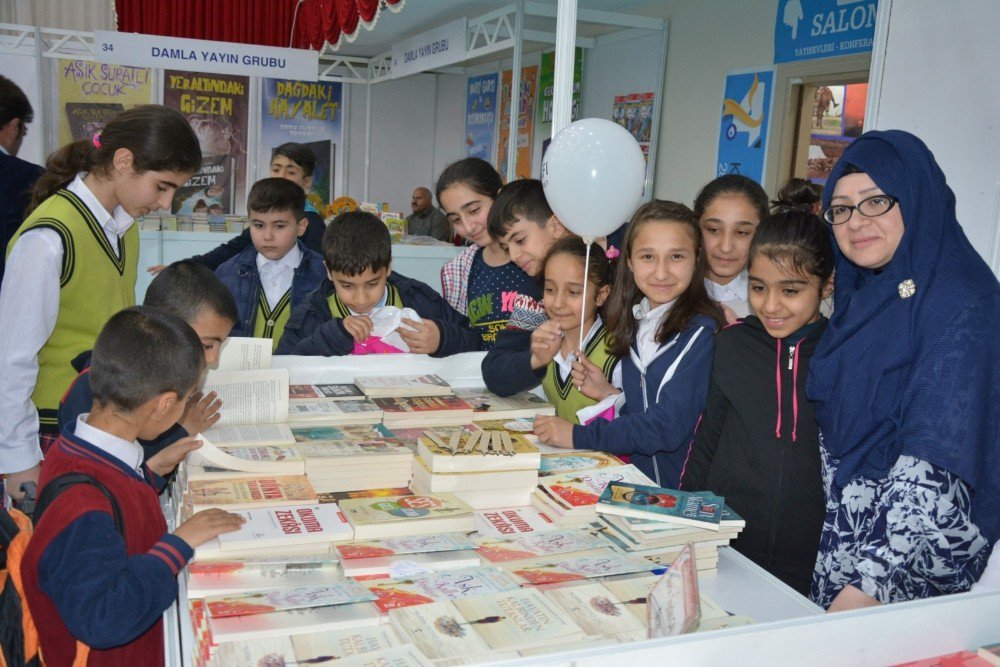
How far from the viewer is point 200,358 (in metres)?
1.57

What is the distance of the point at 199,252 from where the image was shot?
5.55 m

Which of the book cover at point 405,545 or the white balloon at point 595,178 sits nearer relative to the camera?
the book cover at point 405,545

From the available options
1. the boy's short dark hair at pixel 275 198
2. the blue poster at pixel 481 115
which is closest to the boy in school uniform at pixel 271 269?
the boy's short dark hair at pixel 275 198

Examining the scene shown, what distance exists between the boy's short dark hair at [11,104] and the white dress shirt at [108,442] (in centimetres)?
204

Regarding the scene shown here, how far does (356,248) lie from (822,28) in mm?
4664

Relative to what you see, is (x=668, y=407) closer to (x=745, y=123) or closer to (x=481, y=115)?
(x=745, y=123)

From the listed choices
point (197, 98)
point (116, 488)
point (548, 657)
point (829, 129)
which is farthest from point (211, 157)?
point (548, 657)

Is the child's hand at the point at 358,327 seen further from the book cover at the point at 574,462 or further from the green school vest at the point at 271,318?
the green school vest at the point at 271,318

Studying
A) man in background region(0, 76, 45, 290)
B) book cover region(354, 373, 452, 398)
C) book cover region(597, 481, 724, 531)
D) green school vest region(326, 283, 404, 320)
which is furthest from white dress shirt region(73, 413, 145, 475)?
man in background region(0, 76, 45, 290)

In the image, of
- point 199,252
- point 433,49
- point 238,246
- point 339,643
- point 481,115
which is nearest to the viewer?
point 339,643

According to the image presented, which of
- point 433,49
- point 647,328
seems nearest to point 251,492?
point 647,328

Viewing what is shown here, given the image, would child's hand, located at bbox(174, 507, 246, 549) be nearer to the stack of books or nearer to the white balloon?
the stack of books

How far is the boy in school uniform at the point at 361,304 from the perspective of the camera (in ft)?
8.04

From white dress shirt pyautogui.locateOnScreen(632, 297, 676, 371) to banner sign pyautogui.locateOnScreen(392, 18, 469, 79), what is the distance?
213 inches
